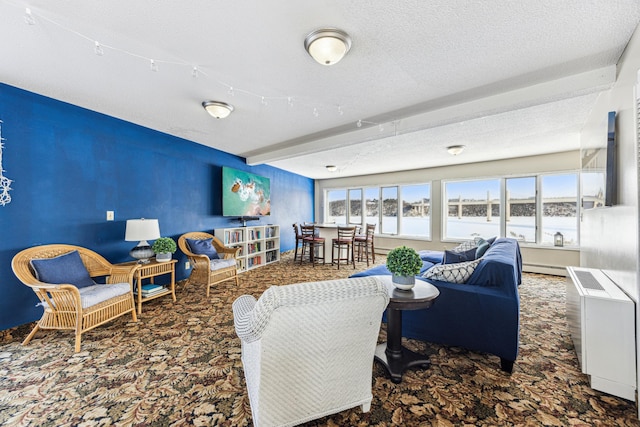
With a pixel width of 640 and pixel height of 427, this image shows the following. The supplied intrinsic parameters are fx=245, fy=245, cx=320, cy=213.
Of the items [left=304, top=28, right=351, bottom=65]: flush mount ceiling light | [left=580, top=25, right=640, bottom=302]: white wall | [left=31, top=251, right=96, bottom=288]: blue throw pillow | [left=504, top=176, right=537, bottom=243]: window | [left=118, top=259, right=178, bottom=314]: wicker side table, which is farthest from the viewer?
[left=504, top=176, right=537, bottom=243]: window

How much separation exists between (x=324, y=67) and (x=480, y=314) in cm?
243

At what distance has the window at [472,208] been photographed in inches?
225

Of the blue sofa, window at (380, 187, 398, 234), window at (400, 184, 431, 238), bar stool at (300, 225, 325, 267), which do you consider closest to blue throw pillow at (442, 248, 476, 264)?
the blue sofa

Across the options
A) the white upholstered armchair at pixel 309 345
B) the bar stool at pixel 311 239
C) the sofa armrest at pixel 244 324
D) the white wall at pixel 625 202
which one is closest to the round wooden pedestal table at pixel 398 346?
the white upholstered armchair at pixel 309 345

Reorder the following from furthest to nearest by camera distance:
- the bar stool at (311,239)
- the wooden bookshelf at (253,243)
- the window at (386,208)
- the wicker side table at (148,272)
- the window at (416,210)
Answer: the window at (386,208) < the window at (416,210) < the bar stool at (311,239) < the wooden bookshelf at (253,243) < the wicker side table at (148,272)

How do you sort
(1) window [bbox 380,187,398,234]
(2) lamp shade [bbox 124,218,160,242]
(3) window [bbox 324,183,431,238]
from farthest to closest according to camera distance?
(1) window [bbox 380,187,398,234]
(3) window [bbox 324,183,431,238]
(2) lamp shade [bbox 124,218,160,242]

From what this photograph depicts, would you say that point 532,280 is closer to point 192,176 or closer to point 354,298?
point 354,298

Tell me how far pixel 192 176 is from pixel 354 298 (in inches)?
161

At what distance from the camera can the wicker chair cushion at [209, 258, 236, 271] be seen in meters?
3.68

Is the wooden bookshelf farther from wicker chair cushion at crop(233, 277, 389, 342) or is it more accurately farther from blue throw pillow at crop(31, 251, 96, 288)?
wicker chair cushion at crop(233, 277, 389, 342)

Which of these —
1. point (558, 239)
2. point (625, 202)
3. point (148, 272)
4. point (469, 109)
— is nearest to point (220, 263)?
point (148, 272)

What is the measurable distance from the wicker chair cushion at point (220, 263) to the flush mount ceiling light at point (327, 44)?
3.09 metres

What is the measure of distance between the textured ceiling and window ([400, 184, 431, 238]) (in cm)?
318

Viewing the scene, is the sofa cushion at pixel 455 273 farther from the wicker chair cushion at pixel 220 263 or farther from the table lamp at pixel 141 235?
the table lamp at pixel 141 235
